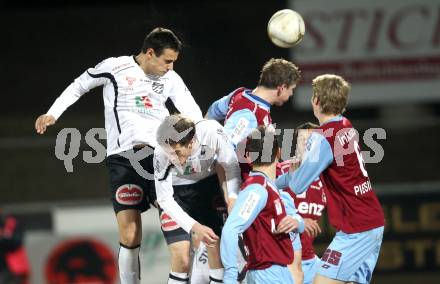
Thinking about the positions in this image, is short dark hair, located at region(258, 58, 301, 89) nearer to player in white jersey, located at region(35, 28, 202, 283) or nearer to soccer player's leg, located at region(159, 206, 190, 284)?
player in white jersey, located at region(35, 28, 202, 283)

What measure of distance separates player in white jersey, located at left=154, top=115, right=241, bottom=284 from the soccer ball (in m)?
0.84

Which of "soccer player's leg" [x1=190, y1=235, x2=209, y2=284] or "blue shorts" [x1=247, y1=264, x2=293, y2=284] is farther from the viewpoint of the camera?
"soccer player's leg" [x1=190, y1=235, x2=209, y2=284]

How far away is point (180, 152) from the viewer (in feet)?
15.8

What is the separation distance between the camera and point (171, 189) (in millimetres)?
4930

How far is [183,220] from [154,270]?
3874 millimetres

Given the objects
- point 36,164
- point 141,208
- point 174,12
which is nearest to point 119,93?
point 141,208

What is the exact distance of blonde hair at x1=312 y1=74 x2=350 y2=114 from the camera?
491 centimetres

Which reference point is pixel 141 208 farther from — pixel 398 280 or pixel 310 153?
pixel 398 280

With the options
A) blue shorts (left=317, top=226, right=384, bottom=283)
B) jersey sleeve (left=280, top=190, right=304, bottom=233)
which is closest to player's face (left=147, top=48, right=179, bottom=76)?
jersey sleeve (left=280, top=190, right=304, bottom=233)

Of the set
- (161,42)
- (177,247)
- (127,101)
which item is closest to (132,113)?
(127,101)

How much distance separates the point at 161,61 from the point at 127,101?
1.06 ft

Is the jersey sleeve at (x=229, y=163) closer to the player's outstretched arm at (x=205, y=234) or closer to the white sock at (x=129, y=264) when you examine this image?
the player's outstretched arm at (x=205, y=234)

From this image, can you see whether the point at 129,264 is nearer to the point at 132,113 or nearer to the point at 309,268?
the point at 132,113

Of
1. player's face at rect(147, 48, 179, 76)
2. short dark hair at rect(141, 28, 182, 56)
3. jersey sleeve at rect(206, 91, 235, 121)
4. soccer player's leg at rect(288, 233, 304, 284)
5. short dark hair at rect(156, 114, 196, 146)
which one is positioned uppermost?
short dark hair at rect(141, 28, 182, 56)
